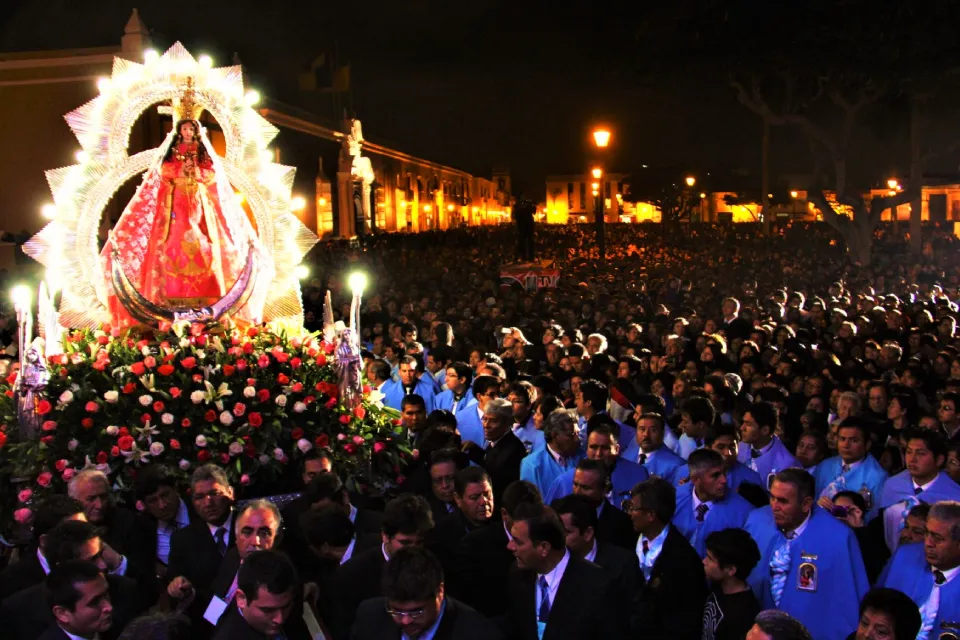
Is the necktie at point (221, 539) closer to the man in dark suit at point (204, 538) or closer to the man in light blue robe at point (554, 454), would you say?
the man in dark suit at point (204, 538)

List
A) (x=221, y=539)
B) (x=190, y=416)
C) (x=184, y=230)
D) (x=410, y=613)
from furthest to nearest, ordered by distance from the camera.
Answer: (x=184, y=230) → (x=190, y=416) → (x=221, y=539) → (x=410, y=613)

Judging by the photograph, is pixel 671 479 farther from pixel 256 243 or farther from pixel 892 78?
pixel 892 78

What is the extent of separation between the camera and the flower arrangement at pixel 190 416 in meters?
7.23

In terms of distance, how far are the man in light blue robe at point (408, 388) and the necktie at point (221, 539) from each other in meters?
4.46

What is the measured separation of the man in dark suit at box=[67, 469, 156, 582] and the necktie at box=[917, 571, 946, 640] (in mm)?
3821

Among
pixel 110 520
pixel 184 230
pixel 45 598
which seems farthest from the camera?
pixel 184 230

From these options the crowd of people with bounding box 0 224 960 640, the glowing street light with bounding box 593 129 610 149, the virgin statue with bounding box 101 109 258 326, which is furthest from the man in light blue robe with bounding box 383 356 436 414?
the glowing street light with bounding box 593 129 610 149

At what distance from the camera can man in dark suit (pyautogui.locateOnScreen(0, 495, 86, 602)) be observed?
5242 millimetres

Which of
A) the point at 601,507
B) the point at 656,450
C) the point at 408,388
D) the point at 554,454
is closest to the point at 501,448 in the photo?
the point at 554,454

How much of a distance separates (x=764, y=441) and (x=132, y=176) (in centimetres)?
566

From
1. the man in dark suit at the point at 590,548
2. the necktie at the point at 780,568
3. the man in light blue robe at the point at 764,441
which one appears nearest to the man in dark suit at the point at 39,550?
the man in dark suit at the point at 590,548

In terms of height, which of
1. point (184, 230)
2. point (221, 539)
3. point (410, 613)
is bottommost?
point (221, 539)

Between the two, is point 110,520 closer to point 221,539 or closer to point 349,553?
point 221,539

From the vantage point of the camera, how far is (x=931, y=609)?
16.3 feet
